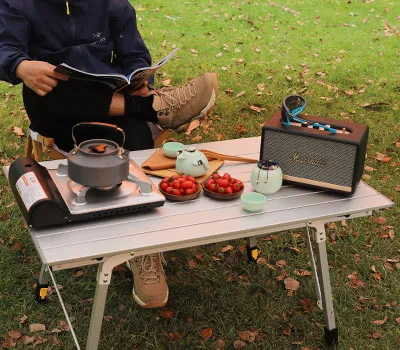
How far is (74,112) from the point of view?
2922 mm

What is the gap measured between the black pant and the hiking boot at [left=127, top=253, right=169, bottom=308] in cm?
67

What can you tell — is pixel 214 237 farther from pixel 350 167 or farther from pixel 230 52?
pixel 230 52

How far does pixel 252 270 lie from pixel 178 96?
0.90 meters

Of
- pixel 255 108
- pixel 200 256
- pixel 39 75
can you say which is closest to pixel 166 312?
pixel 200 256

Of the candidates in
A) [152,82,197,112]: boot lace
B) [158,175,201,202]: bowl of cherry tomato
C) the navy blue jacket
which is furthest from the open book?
[158,175,201,202]: bowl of cherry tomato

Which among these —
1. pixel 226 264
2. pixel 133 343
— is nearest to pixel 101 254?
pixel 133 343

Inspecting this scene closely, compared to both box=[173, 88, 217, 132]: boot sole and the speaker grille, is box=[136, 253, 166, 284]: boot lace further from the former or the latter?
box=[173, 88, 217, 132]: boot sole

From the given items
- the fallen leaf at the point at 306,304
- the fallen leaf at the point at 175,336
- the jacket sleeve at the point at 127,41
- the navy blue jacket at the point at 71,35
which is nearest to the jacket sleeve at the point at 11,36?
the navy blue jacket at the point at 71,35

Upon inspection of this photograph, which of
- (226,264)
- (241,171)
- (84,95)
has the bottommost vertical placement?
(226,264)

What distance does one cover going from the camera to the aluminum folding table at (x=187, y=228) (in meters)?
2.00

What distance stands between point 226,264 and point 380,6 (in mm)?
5695

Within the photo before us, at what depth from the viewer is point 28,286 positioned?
289 cm

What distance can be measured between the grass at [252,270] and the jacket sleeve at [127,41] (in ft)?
3.18

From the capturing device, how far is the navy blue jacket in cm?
287
